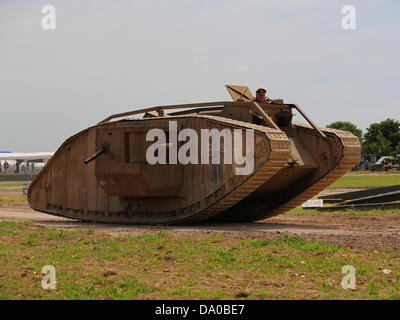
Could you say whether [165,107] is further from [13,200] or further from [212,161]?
[13,200]

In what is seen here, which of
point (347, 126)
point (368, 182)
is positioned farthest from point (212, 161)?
point (347, 126)

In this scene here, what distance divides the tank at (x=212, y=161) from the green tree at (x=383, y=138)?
73435 millimetres

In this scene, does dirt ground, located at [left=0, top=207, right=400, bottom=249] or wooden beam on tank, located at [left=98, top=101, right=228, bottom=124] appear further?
wooden beam on tank, located at [left=98, top=101, right=228, bottom=124]

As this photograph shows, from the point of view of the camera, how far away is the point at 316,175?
53.1ft

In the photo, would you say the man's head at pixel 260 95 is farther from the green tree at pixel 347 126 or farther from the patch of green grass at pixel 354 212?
the green tree at pixel 347 126

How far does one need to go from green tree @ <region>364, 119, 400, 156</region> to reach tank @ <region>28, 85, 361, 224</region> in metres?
73.4

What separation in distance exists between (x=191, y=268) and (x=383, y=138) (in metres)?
85.9

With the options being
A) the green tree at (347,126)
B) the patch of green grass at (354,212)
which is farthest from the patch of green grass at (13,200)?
the green tree at (347,126)

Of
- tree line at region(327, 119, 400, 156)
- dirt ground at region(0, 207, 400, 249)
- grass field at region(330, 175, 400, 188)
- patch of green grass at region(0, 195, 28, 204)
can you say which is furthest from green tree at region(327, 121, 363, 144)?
dirt ground at region(0, 207, 400, 249)

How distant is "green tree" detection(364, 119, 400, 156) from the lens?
8912cm

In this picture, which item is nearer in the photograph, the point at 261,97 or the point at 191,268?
the point at 191,268

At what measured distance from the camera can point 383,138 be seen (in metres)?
91.3

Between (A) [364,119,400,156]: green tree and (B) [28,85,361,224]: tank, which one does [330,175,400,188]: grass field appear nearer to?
(B) [28,85,361,224]: tank
